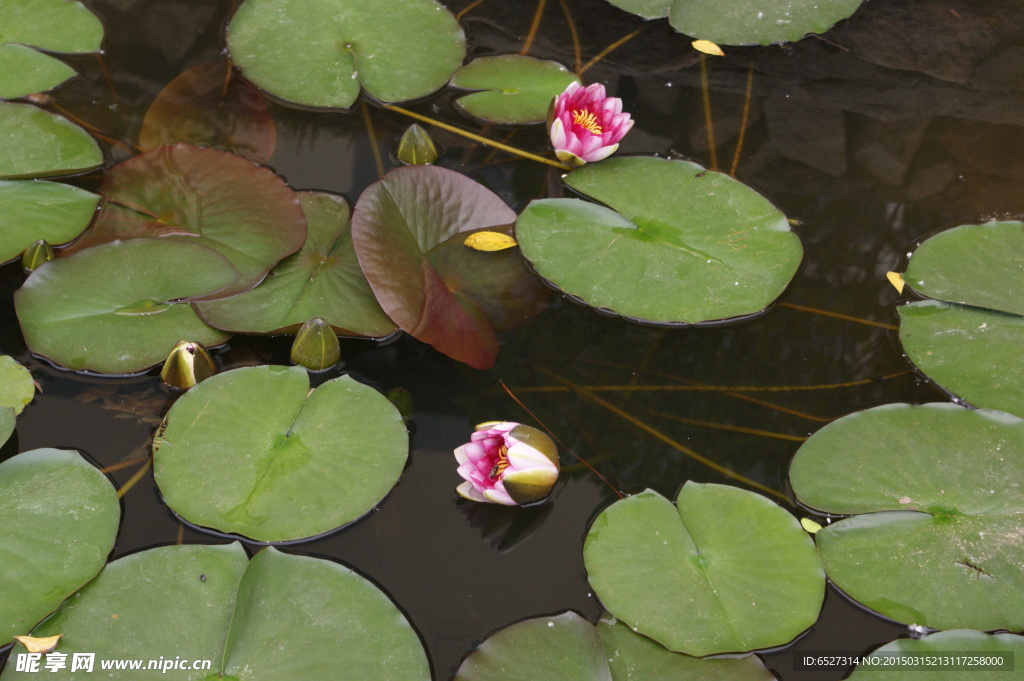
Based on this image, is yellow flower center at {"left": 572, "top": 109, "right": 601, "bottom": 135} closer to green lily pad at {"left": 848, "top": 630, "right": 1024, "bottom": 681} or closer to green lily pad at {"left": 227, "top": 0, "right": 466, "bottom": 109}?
green lily pad at {"left": 227, "top": 0, "right": 466, "bottom": 109}

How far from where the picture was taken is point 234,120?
8.85 ft

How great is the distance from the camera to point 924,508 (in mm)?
1853

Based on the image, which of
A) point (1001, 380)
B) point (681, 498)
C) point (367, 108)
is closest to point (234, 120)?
point (367, 108)

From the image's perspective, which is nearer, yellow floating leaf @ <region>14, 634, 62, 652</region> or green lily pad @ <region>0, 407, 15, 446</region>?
yellow floating leaf @ <region>14, 634, 62, 652</region>

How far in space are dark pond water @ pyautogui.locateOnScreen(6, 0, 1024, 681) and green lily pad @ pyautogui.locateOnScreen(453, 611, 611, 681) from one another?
3.1 inches

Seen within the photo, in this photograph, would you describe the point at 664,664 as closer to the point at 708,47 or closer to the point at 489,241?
the point at 489,241

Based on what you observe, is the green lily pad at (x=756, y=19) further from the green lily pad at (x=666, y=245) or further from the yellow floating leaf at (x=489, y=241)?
the yellow floating leaf at (x=489, y=241)

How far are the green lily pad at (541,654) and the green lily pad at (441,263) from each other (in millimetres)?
762

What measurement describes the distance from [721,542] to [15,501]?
69.6 inches

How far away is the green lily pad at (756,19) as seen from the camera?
3023 millimetres

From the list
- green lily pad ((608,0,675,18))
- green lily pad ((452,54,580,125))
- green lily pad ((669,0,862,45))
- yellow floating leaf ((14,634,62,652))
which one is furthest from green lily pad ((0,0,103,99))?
green lily pad ((669,0,862,45))

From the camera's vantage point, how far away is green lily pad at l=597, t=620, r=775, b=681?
1.60 m

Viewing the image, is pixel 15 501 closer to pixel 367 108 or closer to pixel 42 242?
pixel 42 242

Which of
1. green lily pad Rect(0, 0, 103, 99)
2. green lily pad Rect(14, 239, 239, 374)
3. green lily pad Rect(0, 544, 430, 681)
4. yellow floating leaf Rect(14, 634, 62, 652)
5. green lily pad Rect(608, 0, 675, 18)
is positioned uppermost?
green lily pad Rect(608, 0, 675, 18)
